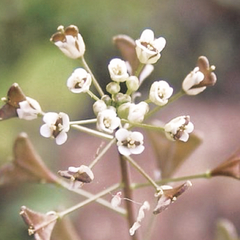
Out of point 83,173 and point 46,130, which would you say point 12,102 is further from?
point 83,173

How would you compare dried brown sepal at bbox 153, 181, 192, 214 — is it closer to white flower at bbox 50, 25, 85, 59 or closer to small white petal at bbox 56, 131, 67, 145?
small white petal at bbox 56, 131, 67, 145

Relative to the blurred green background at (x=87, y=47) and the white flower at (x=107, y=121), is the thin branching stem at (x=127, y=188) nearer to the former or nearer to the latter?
the white flower at (x=107, y=121)

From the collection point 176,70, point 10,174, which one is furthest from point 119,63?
point 176,70

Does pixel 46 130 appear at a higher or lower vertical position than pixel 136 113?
lower

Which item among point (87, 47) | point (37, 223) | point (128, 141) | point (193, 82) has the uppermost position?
point (193, 82)

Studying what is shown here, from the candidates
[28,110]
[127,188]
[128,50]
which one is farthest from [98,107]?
[128,50]

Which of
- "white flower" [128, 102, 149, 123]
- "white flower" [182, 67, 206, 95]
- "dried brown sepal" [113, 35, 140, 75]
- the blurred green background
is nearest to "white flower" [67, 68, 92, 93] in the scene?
"white flower" [128, 102, 149, 123]

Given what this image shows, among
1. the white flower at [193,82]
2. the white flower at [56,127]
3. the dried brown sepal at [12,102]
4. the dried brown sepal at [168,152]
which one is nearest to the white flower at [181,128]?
the white flower at [193,82]
